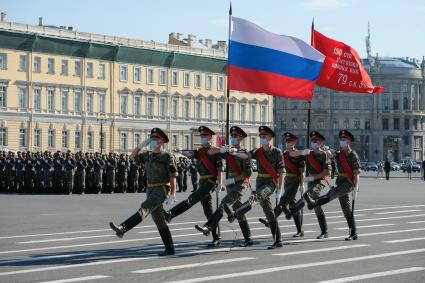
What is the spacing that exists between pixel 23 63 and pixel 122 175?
141ft

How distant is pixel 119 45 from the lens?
85.2m

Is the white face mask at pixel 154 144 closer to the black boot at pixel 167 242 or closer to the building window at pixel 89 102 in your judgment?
the black boot at pixel 167 242

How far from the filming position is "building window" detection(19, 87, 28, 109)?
7819 cm

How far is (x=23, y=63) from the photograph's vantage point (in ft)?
256

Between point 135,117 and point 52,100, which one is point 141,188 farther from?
point 135,117

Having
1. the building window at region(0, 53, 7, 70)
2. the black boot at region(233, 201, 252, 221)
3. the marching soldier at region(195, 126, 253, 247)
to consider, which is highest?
the building window at region(0, 53, 7, 70)

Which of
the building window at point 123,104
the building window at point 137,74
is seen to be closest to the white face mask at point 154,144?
the building window at point 123,104

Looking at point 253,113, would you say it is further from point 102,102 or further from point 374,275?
point 374,275

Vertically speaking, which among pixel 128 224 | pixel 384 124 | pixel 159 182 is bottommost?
pixel 128 224

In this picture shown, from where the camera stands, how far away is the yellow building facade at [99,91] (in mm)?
77875

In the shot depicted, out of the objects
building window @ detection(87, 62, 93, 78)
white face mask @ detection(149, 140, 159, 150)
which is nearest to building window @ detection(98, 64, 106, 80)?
building window @ detection(87, 62, 93, 78)

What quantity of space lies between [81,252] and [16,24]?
210 feet

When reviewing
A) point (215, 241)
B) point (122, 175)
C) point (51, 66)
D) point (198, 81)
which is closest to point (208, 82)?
point (198, 81)

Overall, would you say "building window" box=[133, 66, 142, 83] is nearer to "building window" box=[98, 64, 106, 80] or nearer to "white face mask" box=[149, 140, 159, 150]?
"building window" box=[98, 64, 106, 80]
